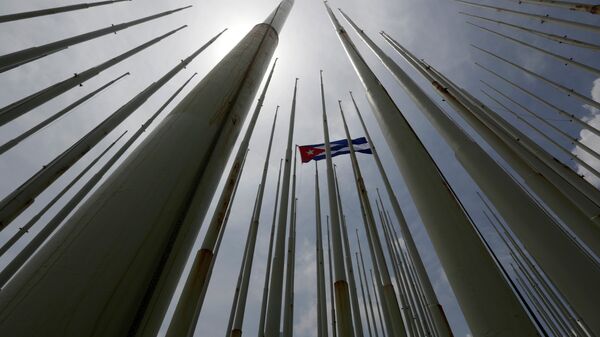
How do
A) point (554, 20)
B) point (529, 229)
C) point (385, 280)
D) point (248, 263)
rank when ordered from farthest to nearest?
point (554, 20) < point (248, 263) < point (385, 280) < point (529, 229)

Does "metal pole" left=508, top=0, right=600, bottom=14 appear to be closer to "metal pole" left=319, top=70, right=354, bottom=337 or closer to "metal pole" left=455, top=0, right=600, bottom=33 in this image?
"metal pole" left=455, top=0, right=600, bottom=33

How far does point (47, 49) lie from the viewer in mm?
5121

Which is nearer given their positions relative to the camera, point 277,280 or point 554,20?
point 277,280

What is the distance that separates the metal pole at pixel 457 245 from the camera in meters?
1.37

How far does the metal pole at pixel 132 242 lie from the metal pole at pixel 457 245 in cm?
147

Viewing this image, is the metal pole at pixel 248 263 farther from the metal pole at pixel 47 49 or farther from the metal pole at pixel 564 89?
the metal pole at pixel 564 89

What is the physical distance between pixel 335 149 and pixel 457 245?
1156 centimetres

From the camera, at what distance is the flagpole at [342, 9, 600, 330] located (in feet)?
5.01

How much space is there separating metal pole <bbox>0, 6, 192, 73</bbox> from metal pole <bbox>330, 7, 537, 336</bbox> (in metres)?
5.62

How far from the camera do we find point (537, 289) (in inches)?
649

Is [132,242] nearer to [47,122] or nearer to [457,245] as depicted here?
[457,245]

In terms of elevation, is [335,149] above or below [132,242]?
above

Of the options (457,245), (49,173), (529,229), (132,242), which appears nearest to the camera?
(132,242)

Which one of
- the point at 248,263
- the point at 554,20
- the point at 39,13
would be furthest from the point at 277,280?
the point at 554,20
